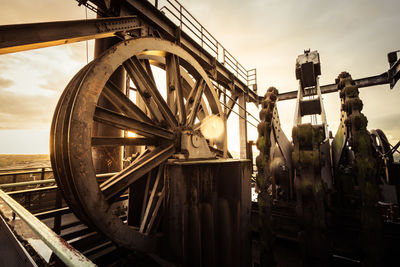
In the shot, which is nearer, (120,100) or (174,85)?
(120,100)

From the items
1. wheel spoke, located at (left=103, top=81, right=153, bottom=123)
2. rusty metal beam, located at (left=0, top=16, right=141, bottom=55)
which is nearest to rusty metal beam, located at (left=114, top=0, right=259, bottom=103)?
rusty metal beam, located at (left=0, top=16, right=141, bottom=55)

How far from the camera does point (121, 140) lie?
3.34 meters

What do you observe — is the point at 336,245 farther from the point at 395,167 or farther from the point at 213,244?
the point at 395,167

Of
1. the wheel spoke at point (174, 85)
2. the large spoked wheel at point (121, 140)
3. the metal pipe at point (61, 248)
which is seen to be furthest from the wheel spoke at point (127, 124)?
the metal pipe at point (61, 248)

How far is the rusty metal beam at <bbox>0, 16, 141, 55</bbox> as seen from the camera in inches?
87.6

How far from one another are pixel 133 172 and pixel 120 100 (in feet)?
4.50

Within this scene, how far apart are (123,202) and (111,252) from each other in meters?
1.66

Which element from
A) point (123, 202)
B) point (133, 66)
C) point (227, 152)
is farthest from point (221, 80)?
point (123, 202)

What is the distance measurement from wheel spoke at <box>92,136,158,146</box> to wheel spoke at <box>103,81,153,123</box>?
465 mm

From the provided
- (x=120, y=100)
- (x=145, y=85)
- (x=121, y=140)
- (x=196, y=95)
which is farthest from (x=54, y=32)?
(x=196, y=95)

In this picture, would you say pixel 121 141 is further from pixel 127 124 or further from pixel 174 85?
pixel 174 85

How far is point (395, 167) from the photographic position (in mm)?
5270

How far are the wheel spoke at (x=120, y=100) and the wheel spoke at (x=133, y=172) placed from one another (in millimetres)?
816

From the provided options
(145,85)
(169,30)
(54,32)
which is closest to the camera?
(54,32)
